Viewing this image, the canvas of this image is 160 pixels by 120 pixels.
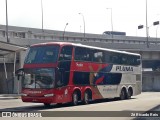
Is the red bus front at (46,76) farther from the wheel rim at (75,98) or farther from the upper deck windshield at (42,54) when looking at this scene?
the wheel rim at (75,98)

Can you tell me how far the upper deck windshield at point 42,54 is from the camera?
24.1 m

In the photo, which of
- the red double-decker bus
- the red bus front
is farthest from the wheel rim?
the red bus front

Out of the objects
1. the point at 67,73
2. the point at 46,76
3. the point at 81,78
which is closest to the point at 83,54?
the point at 81,78

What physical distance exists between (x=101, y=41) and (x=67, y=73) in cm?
7785

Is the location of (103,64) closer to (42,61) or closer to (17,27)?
(42,61)

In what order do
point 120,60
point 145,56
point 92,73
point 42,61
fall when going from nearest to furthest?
point 42,61
point 92,73
point 120,60
point 145,56

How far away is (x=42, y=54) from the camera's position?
24.5 m

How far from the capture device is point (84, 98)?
27062 millimetres

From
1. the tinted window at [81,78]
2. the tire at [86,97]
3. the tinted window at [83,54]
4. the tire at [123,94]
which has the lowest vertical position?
the tire at [123,94]

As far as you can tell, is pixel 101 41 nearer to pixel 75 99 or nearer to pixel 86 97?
pixel 86 97

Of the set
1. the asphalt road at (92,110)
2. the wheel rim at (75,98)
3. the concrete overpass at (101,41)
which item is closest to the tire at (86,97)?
the wheel rim at (75,98)

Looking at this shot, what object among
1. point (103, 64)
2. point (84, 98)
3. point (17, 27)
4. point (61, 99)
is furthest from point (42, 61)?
point (17, 27)

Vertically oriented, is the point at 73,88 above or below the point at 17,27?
below

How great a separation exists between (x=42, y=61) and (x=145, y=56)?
44.8 metres
